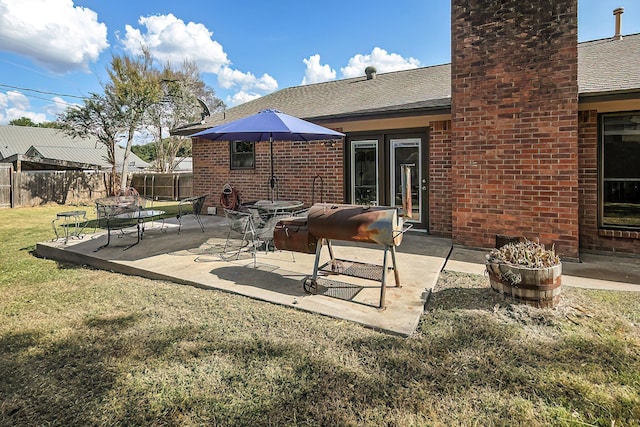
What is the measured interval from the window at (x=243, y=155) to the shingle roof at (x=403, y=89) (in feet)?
3.44

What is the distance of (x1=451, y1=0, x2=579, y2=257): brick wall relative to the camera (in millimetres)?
5230

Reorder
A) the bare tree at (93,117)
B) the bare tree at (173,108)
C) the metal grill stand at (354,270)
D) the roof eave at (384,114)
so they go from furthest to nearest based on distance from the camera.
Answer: the bare tree at (173,108) → the bare tree at (93,117) → the roof eave at (384,114) → the metal grill stand at (354,270)

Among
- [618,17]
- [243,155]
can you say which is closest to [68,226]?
[243,155]

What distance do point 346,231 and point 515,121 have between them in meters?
3.62

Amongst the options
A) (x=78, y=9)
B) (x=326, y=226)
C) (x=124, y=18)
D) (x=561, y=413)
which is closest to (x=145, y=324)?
(x=326, y=226)

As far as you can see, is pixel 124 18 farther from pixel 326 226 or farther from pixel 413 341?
pixel 413 341

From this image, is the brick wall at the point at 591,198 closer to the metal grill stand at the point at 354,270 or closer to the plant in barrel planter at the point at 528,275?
the plant in barrel planter at the point at 528,275

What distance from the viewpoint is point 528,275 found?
3473 mm

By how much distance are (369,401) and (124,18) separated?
2565 centimetres

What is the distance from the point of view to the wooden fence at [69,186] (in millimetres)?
15062

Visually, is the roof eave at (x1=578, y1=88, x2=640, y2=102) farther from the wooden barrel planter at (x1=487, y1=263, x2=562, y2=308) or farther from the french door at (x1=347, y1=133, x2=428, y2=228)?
the wooden barrel planter at (x1=487, y1=263, x2=562, y2=308)

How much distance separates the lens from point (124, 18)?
69.4ft

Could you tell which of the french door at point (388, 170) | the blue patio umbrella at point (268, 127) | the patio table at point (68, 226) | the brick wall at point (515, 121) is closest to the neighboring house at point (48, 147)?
the patio table at point (68, 226)

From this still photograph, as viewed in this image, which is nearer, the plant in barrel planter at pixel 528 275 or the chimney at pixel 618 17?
the plant in barrel planter at pixel 528 275
